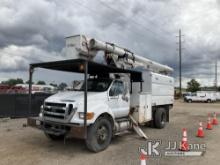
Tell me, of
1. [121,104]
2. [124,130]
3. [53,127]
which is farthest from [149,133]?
[53,127]

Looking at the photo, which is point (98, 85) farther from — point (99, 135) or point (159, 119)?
point (159, 119)

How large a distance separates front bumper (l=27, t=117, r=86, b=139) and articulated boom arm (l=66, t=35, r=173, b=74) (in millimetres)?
2204

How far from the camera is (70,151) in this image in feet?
19.9

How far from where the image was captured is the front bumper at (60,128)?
530 centimetres

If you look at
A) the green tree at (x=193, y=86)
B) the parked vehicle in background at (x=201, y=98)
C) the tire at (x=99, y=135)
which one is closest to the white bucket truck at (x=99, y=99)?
the tire at (x=99, y=135)

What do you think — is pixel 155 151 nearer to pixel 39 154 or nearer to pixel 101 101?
pixel 101 101

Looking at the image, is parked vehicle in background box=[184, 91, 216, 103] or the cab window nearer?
the cab window

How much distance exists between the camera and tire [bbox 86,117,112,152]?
5.67 metres

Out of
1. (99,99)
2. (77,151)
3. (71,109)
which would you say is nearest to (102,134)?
(77,151)

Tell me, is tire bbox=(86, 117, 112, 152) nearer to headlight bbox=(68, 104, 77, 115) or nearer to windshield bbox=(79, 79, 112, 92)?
headlight bbox=(68, 104, 77, 115)

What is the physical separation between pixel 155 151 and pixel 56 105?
10.8 ft

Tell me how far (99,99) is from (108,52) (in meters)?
2.07

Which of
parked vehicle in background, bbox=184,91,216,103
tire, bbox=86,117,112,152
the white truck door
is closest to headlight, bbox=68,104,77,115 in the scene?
tire, bbox=86,117,112,152

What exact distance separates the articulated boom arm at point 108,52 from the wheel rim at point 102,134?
2.33 m
